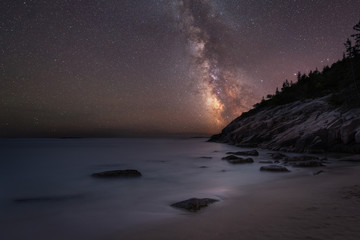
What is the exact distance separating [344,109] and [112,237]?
108 ft

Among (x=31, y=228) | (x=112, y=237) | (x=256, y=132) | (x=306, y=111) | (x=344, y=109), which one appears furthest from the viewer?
(x=256, y=132)

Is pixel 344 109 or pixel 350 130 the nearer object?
pixel 350 130

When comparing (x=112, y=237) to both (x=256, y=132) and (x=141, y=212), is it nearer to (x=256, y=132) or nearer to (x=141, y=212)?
(x=141, y=212)

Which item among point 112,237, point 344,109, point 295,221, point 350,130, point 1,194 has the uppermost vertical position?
point 344,109

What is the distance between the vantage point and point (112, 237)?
4.40 meters

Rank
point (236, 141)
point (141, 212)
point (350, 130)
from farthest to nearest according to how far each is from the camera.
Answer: point (236, 141) < point (350, 130) < point (141, 212)

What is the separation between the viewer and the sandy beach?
13.2 feet

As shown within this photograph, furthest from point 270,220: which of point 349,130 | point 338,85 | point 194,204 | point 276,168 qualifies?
point 338,85

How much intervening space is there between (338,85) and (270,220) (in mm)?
52932

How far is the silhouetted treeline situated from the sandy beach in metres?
28.5

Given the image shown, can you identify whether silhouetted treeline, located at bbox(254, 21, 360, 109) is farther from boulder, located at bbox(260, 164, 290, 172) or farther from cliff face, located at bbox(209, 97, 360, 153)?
boulder, located at bbox(260, 164, 290, 172)

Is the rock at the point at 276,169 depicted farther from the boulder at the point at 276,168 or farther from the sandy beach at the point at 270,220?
the sandy beach at the point at 270,220

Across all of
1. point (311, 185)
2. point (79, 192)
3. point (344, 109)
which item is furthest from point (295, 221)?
point (344, 109)

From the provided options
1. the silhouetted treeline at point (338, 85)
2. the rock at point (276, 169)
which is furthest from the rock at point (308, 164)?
the silhouetted treeline at point (338, 85)
